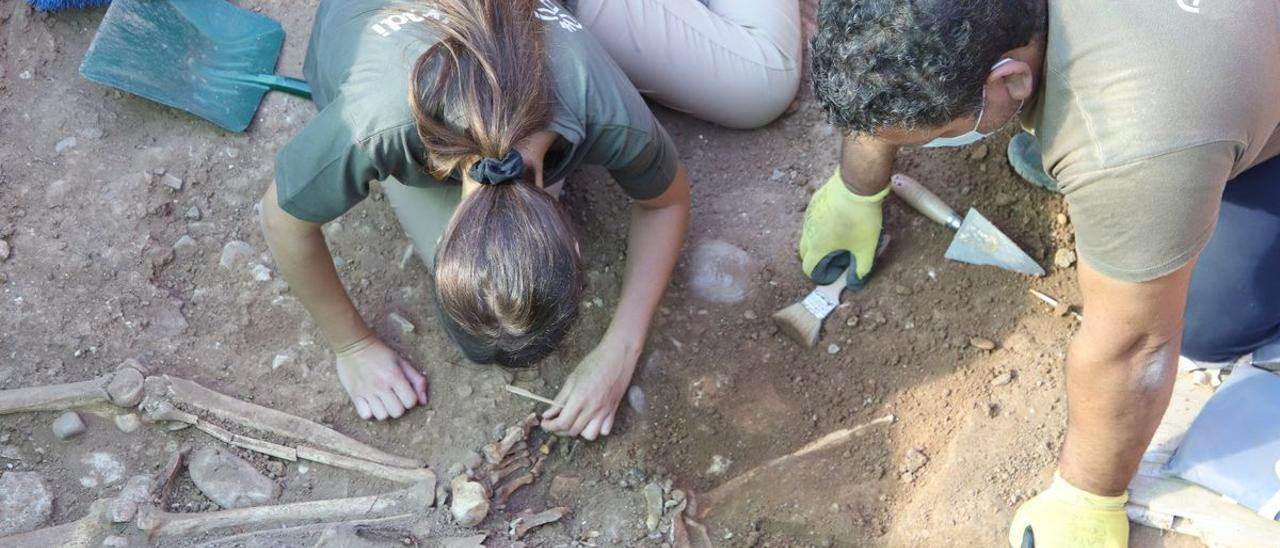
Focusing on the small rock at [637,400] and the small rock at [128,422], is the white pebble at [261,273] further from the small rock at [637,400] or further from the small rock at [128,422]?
the small rock at [637,400]

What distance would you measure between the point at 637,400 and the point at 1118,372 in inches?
44.9

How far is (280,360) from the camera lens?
261 centimetres

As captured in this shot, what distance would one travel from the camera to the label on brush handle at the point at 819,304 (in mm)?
2744

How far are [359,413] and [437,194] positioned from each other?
1.88 feet

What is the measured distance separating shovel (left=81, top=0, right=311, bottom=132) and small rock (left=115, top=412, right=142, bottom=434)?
912 mm

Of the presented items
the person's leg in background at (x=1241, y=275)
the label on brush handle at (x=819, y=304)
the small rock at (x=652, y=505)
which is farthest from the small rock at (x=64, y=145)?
the person's leg in background at (x=1241, y=275)

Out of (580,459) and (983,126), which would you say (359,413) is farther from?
(983,126)

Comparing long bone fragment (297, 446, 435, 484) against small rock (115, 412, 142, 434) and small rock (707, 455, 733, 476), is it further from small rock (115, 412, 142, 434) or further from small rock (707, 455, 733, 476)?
small rock (707, 455, 733, 476)

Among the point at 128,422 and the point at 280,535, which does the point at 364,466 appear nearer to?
the point at 280,535

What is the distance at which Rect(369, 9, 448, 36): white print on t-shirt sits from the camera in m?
2.10

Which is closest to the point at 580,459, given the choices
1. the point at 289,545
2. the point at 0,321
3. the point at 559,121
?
the point at 289,545

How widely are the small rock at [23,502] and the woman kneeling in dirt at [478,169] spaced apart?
69 cm

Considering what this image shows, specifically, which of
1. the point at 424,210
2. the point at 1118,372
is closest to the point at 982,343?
the point at 1118,372

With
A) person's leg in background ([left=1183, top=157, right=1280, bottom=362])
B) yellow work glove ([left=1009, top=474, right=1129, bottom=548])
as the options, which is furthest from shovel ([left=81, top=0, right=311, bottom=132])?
person's leg in background ([left=1183, top=157, right=1280, bottom=362])
